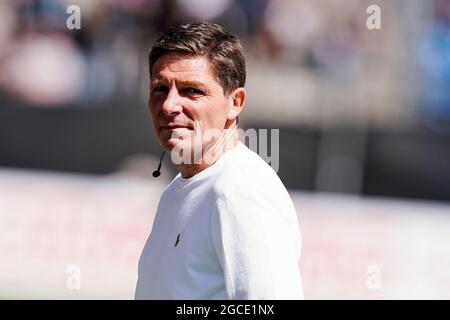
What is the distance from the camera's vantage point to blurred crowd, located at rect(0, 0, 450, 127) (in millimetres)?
9391

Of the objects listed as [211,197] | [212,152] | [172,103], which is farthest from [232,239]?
[172,103]

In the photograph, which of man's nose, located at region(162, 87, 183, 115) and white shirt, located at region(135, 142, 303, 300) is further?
man's nose, located at region(162, 87, 183, 115)

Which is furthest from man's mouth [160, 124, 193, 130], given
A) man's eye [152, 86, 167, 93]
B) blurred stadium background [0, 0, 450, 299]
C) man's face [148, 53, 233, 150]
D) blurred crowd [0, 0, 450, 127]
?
blurred crowd [0, 0, 450, 127]

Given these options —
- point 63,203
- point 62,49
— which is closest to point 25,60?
point 62,49

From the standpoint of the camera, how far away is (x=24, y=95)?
978cm

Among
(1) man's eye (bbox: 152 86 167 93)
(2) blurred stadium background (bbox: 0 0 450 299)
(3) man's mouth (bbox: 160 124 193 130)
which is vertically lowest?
(2) blurred stadium background (bbox: 0 0 450 299)

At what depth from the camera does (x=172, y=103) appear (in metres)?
2.76

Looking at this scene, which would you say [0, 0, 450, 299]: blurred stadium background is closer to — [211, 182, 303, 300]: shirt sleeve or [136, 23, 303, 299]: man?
[136, 23, 303, 299]: man

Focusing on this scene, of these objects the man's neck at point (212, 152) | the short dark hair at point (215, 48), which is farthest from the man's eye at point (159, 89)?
the man's neck at point (212, 152)

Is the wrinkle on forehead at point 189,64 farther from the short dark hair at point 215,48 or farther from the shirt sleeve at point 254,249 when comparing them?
the shirt sleeve at point 254,249

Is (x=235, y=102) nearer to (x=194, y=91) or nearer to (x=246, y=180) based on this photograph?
(x=194, y=91)

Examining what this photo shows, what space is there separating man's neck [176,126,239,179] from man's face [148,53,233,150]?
0.10 ft

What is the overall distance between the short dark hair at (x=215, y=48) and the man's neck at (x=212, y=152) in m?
0.13

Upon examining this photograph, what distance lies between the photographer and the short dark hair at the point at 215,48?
2.75 m
